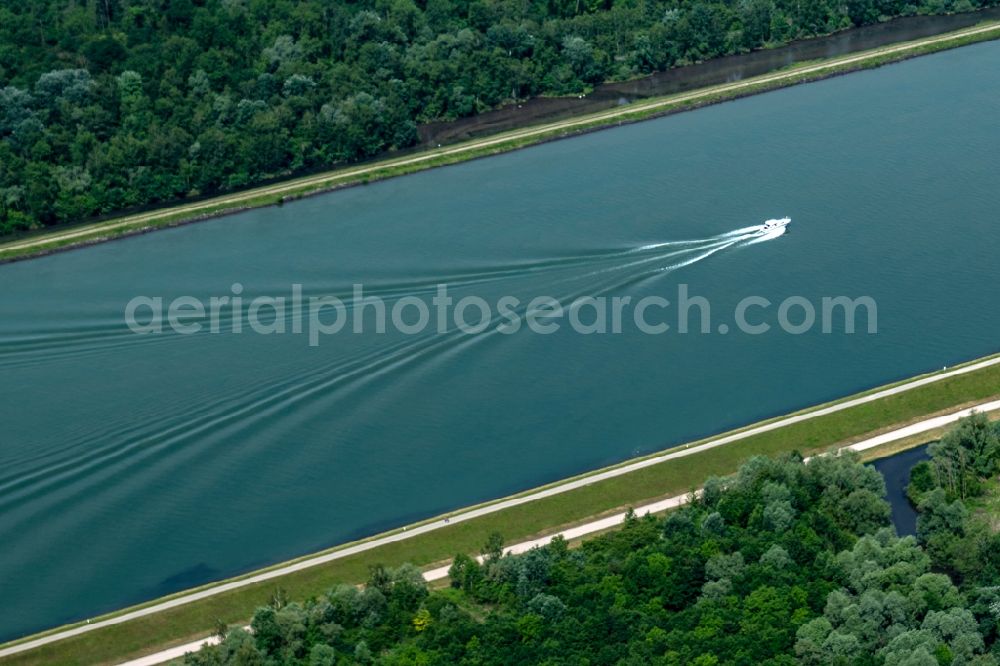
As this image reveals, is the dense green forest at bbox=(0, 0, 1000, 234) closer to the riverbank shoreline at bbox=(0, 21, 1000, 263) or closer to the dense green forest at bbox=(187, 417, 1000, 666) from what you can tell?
the riverbank shoreline at bbox=(0, 21, 1000, 263)

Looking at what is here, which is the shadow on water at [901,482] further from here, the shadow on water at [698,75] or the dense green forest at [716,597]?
the shadow on water at [698,75]

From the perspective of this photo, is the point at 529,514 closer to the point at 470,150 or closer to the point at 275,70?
the point at 470,150

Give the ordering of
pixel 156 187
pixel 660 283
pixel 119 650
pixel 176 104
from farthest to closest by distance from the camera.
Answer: pixel 176 104 → pixel 156 187 → pixel 660 283 → pixel 119 650

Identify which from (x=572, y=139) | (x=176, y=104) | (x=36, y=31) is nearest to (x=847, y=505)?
(x=572, y=139)

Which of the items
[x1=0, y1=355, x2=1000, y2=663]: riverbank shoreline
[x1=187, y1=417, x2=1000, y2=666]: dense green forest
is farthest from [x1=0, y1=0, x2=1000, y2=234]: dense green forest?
[x1=187, y1=417, x2=1000, y2=666]: dense green forest

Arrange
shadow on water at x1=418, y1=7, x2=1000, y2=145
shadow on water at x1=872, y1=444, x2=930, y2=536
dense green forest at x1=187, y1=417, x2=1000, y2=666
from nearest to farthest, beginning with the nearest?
dense green forest at x1=187, y1=417, x2=1000, y2=666
shadow on water at x1=872, y1=444, x2=930, y2=536
shadow on water at x1=418, y1=7, x2=1000, y2=145

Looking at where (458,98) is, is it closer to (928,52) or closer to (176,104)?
(176,104)
